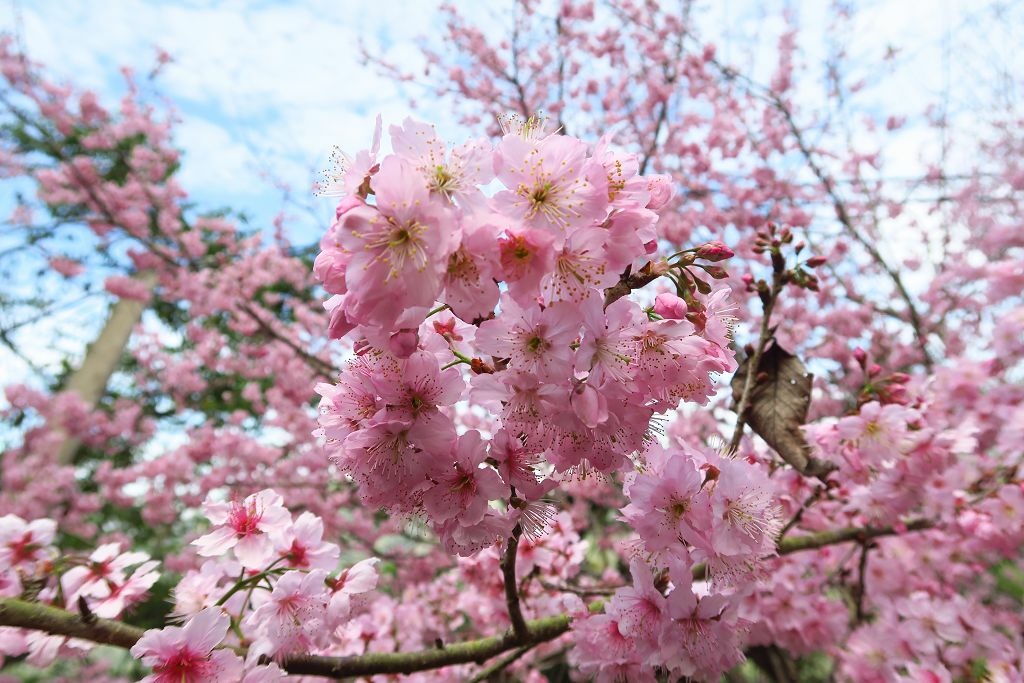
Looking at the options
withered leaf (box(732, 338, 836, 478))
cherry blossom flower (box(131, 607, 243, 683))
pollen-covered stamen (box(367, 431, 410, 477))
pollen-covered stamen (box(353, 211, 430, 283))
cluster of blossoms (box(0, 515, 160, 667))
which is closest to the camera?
pollen-covered stamen (box(353, 211, 430, 283))

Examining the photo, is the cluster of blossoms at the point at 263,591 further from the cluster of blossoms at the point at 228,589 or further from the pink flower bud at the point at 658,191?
the pink flower bud at the point at 658,191

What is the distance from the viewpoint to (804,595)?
120 inches

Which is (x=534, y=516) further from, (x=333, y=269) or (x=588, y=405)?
(x=333, y=269)

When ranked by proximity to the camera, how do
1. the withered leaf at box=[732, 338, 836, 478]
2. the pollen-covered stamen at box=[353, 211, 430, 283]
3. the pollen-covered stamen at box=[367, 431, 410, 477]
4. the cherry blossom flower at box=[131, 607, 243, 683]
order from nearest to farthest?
1. the pollen-covered stamen at box=[353, 211, 430, 283]
2. the pollen-covered stamen at box=[367, 431, 410, 477]
3. the cherry blossom flower at box=[131, 607, 243, 683]
4. the withered leaf at box=[732, 338, 836, 478]

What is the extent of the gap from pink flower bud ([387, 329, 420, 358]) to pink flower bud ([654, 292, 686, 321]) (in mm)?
484

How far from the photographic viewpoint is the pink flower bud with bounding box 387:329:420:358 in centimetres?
94

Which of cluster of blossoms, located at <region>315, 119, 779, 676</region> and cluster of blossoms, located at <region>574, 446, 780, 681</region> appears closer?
cluster of blossoms, located at <region>315, 119, 779, 676</region>

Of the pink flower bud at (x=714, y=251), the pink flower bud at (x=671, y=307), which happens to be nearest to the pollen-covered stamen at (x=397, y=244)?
the pink flower bud at (x=671, y=307)

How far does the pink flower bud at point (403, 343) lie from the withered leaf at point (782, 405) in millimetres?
1181

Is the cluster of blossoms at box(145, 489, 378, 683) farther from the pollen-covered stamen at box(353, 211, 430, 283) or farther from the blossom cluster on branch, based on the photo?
the pollen-covered stamen at box(353, 211, 430, 283)

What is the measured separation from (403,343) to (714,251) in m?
0.66

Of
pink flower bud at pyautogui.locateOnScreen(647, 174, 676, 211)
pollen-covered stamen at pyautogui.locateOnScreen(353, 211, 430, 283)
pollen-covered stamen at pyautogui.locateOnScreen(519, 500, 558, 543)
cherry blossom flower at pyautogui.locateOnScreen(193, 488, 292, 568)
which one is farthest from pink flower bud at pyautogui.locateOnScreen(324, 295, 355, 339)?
cherry blossom flower at pyautogui.locateOnScreen(193, 488, 292, 568)

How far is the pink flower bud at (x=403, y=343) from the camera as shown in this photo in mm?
936

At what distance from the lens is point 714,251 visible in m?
1.14
